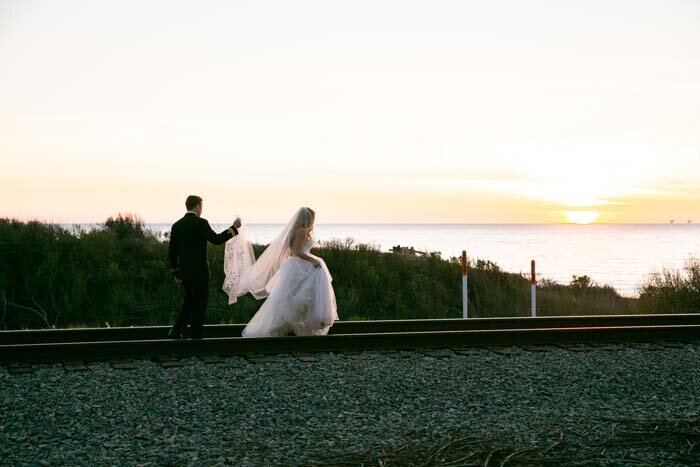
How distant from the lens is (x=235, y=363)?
8297 mm

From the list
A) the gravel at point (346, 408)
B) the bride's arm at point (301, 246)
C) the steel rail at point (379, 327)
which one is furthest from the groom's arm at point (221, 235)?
the gravel at point (346, 408)

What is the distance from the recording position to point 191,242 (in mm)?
9328

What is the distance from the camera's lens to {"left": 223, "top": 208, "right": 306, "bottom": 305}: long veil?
10070 millimetres

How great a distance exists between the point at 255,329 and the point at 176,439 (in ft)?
12.9

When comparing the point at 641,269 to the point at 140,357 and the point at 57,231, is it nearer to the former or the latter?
the point at 57,231

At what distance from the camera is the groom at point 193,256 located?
9.29 m

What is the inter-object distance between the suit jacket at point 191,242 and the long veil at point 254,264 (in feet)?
2.76

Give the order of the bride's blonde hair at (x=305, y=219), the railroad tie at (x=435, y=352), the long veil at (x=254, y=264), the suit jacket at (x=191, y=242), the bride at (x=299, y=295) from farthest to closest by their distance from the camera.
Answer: the long veil at (x=254, y=264)
the bride's blonde hair at (x=305, y=219)
the bride at (x=299, y=295)
the suit jacket at (x=191, y=242)
the railroad tie at (x=435, y=352)

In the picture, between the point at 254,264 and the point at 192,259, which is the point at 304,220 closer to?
the point at 254,264

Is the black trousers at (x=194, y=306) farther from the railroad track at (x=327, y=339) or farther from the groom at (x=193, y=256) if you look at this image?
the railroad track at (x=327, y=339)

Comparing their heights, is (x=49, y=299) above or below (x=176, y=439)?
above

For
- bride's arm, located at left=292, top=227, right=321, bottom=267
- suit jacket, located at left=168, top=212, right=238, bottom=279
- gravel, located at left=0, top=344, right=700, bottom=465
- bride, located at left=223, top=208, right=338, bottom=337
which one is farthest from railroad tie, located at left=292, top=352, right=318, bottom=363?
suit jacket, located at left=168, top=212, right=238, bottom=279

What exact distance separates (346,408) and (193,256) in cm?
360

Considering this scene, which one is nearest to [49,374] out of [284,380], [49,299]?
[284,380]
